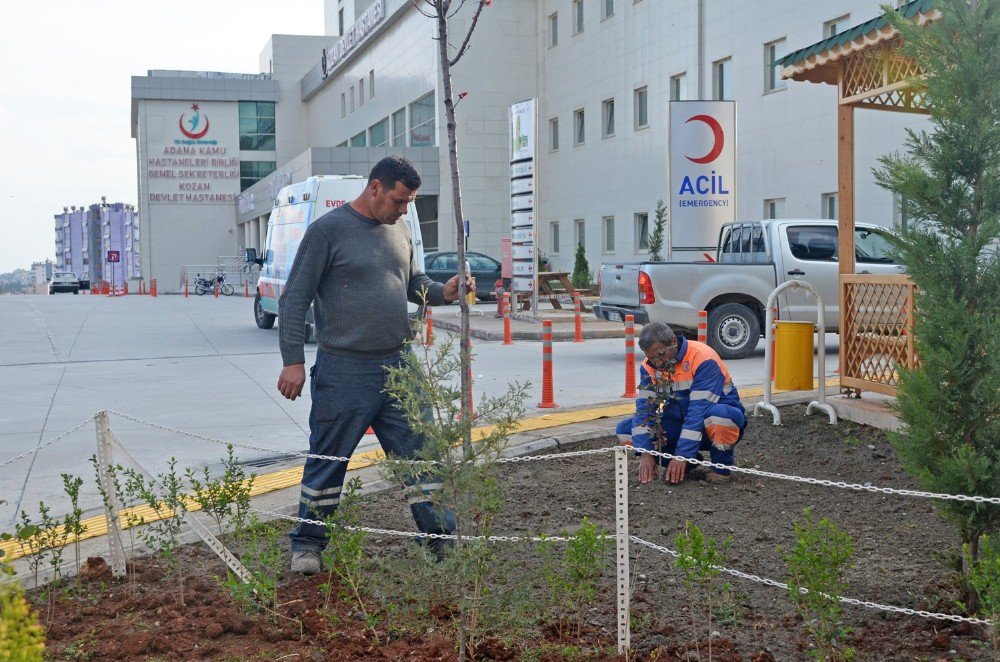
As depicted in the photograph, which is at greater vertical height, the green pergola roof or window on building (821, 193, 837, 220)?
the green pergola roof

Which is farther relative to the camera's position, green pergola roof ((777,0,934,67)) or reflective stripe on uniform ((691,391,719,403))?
green pergola roof ((777,0,934,67))

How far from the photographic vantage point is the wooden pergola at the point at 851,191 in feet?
28.1

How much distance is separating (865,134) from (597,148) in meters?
→ 15.1

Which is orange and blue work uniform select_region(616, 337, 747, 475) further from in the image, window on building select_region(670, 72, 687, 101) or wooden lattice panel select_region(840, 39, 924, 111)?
window on building select_region(670, 72, 687, 101)

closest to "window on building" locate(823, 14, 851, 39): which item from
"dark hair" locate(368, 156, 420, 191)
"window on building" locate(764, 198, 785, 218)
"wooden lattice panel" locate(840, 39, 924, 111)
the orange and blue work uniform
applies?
"window on building" locate(764, 198, 785, 218)

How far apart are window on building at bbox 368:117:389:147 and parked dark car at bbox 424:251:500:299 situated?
19890 millimetres

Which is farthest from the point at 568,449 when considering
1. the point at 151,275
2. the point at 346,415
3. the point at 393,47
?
the point at 151,275

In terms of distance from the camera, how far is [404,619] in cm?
410

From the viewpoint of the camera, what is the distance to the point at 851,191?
9.61 m

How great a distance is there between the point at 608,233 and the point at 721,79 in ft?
27.6

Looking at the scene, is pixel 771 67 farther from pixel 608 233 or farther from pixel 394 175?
pixel 394 175

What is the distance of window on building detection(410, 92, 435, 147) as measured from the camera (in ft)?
144

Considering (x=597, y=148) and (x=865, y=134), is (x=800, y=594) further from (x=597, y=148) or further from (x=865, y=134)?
(x=597, y=148)

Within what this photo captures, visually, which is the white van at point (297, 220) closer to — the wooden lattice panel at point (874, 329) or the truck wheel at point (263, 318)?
the truck wheel at point (263, 318)
